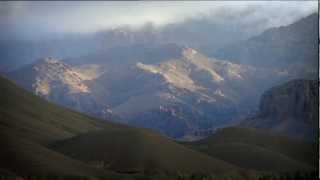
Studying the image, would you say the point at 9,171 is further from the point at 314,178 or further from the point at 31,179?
the point at 314,178

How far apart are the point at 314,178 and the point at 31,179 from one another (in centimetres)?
8499

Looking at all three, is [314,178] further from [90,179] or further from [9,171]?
[9,171]

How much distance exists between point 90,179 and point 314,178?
67666 mm

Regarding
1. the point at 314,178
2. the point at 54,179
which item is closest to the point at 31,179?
the point at 54,179

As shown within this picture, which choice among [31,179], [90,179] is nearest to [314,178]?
[90,179]

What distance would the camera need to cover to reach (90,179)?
655ft

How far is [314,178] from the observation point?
19775cm

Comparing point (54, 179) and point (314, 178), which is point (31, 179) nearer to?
point (54, 179)

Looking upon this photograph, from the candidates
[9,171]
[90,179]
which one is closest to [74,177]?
[90,179]

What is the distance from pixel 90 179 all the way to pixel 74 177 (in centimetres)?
489

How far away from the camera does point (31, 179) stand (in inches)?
7746

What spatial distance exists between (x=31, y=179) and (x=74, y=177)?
42.1ft

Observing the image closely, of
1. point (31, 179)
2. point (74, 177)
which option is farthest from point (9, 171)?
point (74, 177)

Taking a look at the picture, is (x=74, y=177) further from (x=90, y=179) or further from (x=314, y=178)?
(x=314, y=178)
